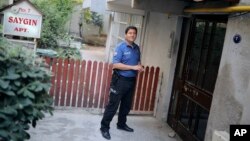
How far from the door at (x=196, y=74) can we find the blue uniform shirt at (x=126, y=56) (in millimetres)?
1049

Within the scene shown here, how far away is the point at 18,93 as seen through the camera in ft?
11.5

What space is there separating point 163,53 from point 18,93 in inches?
175

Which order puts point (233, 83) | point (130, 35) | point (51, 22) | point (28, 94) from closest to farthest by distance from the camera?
point (28, 94) < point (233, 83) < point (130, 35) < point (51, 22)

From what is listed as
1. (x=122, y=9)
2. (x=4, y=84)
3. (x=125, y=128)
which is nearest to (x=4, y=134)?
(x=4, y=84)

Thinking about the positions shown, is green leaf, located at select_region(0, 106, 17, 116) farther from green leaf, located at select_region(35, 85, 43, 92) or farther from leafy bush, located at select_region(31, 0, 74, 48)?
leafy bush, located at select_region(31, 0, 74, 48)

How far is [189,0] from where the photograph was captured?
20.3 ft

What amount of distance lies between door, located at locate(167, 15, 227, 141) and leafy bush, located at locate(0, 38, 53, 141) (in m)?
2.80

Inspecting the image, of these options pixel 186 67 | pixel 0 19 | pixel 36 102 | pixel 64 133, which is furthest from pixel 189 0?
pixel 0 19

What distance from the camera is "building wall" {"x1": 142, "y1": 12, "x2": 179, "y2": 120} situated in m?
7.05

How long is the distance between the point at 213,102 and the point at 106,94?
2.87m

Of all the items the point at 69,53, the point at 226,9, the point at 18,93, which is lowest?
the point at 69,53

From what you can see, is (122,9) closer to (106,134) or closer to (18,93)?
(106,134)

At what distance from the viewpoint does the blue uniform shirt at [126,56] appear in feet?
19.1

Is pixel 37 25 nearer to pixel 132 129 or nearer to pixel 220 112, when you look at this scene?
pixel 132 129
